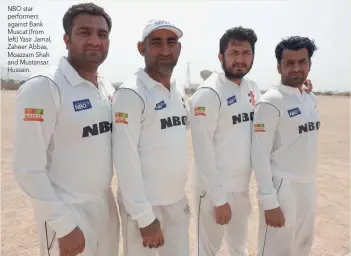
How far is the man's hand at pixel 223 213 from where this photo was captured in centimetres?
348

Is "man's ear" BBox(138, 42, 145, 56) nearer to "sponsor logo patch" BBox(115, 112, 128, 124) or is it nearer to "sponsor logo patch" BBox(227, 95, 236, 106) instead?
"sponsor logo patch" BBox(115, 112, 128, 124)

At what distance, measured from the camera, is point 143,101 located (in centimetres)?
288

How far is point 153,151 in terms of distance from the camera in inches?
118

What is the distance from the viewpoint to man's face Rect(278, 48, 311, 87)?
3537mm

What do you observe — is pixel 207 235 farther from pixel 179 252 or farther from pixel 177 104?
pixel 177 104

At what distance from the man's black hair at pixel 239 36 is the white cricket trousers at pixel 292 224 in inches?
54.6

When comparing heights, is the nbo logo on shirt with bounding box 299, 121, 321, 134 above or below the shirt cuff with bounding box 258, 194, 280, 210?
above

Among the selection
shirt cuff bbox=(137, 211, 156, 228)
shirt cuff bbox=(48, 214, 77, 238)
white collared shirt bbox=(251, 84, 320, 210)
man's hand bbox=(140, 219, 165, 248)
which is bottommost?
man's hand bbox=(140, 219, 165, 248)

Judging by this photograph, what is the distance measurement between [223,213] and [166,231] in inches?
23.7

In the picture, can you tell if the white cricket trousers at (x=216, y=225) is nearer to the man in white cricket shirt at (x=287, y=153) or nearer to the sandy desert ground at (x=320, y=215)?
the man in white cricket shirt at (x=287, y=153)

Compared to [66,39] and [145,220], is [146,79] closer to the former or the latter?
[66,39]

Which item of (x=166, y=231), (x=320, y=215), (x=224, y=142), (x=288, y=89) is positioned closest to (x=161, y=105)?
(x=224, y=142)

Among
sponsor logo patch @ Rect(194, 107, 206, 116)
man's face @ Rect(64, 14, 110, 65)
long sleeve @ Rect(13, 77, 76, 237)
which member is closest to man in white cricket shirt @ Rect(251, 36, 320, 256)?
sponsor logo patch @ Rect(194, 107, 206, 116)

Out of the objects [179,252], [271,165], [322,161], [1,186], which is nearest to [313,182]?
[271,165]
